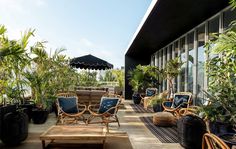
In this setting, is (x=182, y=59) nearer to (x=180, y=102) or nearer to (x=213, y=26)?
(x=180, y=102)

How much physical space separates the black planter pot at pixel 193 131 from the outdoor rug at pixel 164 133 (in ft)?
2.20

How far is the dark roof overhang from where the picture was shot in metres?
5.78

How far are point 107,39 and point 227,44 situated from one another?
20.0m

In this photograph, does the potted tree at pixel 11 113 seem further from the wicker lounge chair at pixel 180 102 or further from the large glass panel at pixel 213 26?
the large glass panel at pixel 213 26

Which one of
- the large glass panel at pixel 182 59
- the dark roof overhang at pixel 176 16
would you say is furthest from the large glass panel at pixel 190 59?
the large glass panel at pixel 182 59

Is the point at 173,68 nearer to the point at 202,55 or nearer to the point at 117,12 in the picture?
the point at 202,55

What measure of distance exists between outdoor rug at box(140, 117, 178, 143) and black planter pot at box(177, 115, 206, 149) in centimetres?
67

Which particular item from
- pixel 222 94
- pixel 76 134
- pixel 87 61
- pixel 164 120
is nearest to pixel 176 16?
pixel 164 120

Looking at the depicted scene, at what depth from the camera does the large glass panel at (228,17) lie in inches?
241

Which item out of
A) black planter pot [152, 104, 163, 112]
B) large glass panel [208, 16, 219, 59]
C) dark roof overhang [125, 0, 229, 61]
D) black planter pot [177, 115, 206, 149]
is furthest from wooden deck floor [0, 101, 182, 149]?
dark roof overhang [125, 0, 229, 61]

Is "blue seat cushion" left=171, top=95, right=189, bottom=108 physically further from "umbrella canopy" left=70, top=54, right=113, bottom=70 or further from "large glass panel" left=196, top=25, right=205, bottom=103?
"umbrella canopy" left=70, top=54, right=113, bottom=70

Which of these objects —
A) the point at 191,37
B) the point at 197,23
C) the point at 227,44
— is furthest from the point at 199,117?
the point at 191,37

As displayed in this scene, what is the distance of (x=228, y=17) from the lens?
20.7 ft

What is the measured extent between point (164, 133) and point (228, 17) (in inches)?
126
